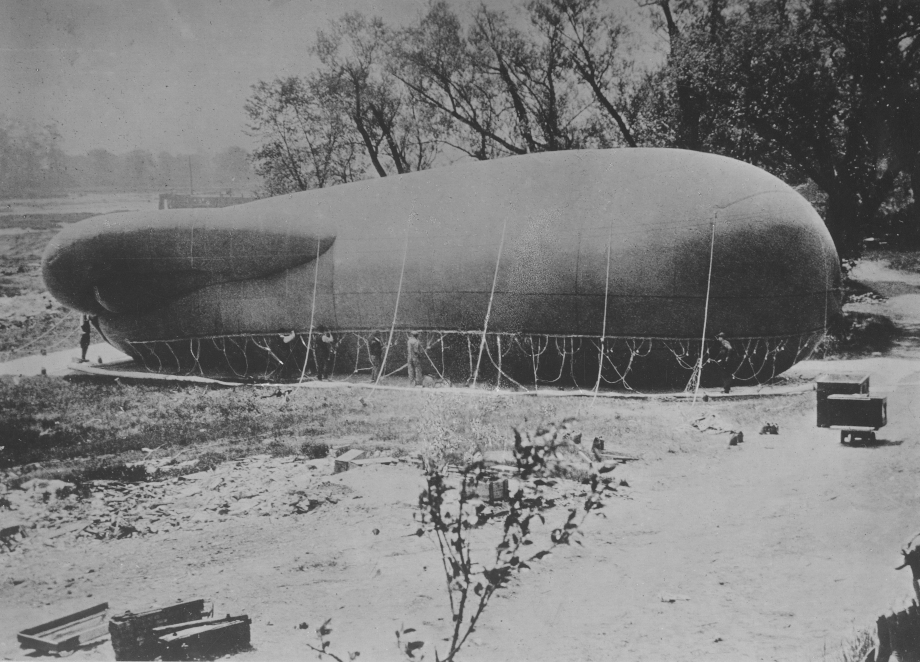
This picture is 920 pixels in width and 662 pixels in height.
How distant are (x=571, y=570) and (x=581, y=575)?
91mm

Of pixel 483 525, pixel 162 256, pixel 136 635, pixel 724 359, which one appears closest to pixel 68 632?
pixel 136 635

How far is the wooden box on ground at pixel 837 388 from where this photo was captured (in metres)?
9.02

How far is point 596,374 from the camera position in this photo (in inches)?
501

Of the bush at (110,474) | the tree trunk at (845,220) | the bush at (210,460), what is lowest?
the bush at (110,474)

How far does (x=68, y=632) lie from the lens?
5133 mm

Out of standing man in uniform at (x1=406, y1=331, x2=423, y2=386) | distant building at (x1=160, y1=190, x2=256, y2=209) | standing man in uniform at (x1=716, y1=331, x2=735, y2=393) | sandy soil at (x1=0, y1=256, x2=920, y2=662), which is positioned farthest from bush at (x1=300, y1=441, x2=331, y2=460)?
distant building at (x1=160, y1=190, x2=256, y2=209)

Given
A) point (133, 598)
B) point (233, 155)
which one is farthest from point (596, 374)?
point (133, 598)

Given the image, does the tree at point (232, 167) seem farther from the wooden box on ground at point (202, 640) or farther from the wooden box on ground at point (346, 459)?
the wooden box on ground at point (202, 640)

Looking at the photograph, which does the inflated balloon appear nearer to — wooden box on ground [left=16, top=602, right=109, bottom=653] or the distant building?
the distant building

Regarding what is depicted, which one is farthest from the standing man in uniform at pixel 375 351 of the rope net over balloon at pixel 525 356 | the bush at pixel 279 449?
the bush at pixel 279 449

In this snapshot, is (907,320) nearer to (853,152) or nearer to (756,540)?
(853,152)

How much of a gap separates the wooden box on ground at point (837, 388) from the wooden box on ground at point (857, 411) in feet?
0.49

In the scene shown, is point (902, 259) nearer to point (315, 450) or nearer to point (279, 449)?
point (315, 450)

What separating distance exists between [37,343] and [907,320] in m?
16.4
